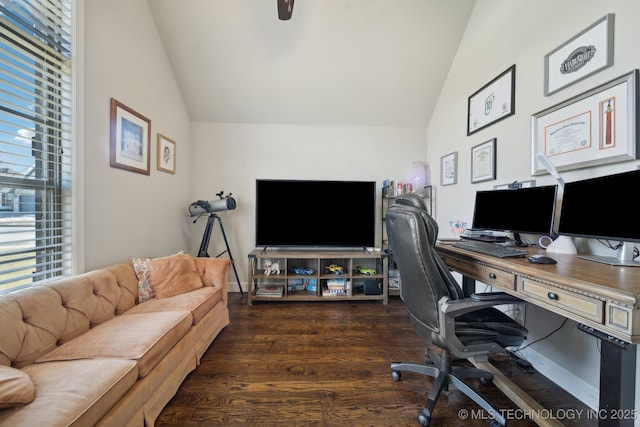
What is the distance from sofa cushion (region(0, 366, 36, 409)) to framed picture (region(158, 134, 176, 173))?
2.03m

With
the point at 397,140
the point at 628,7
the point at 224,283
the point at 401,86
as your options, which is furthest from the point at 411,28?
the point at 224,283

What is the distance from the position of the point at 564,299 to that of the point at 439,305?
17.2 inches

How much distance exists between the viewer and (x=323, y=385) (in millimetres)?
1451

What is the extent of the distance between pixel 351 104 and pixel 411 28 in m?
0.95

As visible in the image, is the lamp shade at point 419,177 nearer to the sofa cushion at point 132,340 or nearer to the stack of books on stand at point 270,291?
the stack of books on stand at point 270,291

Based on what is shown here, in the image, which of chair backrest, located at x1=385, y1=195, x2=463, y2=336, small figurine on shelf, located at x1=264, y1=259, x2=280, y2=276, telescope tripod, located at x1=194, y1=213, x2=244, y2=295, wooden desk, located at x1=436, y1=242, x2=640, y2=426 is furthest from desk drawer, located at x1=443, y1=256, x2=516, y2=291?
telescope tripod, located at x1=194, y1=213, x2=244, y2=295

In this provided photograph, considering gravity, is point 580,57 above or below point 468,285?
above

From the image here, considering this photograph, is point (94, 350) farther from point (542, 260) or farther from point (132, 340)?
point (542, 260)

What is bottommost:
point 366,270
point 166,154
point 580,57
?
point 366,270

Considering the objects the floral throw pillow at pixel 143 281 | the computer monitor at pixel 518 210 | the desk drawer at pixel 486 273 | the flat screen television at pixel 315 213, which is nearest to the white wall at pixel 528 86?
the computer monitor at pixel 518 210

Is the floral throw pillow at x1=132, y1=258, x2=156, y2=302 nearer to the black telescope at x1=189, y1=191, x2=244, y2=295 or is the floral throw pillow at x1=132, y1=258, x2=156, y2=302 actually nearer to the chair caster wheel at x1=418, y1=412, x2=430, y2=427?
the black telescope at x1=189, y1=191, x2=244, y2=295

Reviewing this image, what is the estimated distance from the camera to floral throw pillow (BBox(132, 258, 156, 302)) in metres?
1.77

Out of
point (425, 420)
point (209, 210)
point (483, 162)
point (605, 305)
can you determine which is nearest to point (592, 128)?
point (483, 162)

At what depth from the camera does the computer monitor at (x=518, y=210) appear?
4.46ft
